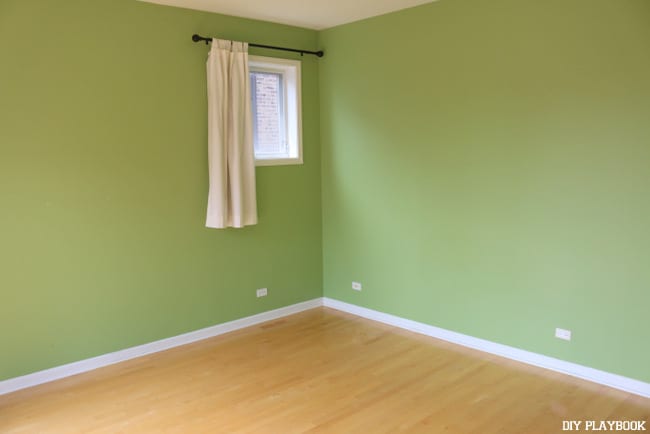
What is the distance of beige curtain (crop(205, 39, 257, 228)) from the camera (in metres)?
3.84

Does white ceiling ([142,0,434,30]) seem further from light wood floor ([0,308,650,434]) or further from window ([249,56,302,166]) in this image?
light wood floor ([0,308,650,434])

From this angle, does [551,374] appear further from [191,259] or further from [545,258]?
[191,259]

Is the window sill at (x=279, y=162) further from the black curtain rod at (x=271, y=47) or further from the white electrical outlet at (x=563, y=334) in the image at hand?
the white electrical outlet at (x=563, y=334)

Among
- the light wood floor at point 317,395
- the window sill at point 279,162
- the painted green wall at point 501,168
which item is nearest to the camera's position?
the light wood floor at point 317,395

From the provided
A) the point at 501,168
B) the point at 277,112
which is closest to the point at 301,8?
the point at 277,112

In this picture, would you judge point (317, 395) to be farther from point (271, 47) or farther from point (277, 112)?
point (271, 47)

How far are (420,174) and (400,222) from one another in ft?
1.47

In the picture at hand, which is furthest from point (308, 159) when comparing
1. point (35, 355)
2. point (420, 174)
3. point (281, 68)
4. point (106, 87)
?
point (35, 355)

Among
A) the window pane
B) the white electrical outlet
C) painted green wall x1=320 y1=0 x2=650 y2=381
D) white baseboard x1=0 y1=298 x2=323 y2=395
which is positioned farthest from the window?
the white electrical outlet

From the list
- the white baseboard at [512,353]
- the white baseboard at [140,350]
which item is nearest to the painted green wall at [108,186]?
the white baseboard at [140,350]

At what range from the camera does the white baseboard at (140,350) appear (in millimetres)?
3234

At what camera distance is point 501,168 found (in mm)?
3510

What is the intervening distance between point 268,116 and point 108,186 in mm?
1588

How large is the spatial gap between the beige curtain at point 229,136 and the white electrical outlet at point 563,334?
96.4 inches
